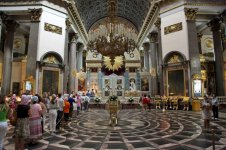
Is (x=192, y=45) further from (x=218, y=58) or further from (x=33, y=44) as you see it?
(x=33, y=44)

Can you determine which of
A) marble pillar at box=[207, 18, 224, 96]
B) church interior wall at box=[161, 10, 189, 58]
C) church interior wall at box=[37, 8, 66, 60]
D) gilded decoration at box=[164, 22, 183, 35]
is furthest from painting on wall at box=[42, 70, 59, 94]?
marble pillar at box=[207, 18, 224, 96]

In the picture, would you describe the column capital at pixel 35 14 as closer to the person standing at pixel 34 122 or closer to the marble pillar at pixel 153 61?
the person standing at pixel 34 122

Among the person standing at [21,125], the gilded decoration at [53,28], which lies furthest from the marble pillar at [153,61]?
the person standing at [21,125]

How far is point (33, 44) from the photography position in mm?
16703

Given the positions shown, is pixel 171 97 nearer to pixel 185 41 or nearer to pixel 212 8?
pixel 185 41

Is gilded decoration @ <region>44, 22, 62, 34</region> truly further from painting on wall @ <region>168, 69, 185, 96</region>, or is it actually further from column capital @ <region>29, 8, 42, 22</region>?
painting on wall @ <region>168, 69, 185, 96</region>

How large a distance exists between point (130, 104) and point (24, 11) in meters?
14.4

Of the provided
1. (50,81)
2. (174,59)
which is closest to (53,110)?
(50,81)

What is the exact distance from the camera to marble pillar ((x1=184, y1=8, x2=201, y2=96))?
16.3 metres

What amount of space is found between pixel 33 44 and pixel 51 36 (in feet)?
6.34

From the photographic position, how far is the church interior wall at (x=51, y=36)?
17125 mm

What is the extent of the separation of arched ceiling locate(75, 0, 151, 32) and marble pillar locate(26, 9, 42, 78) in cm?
808

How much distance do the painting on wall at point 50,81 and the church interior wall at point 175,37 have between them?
36.1ft

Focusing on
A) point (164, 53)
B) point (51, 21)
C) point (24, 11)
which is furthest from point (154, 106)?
point (24, 11)
